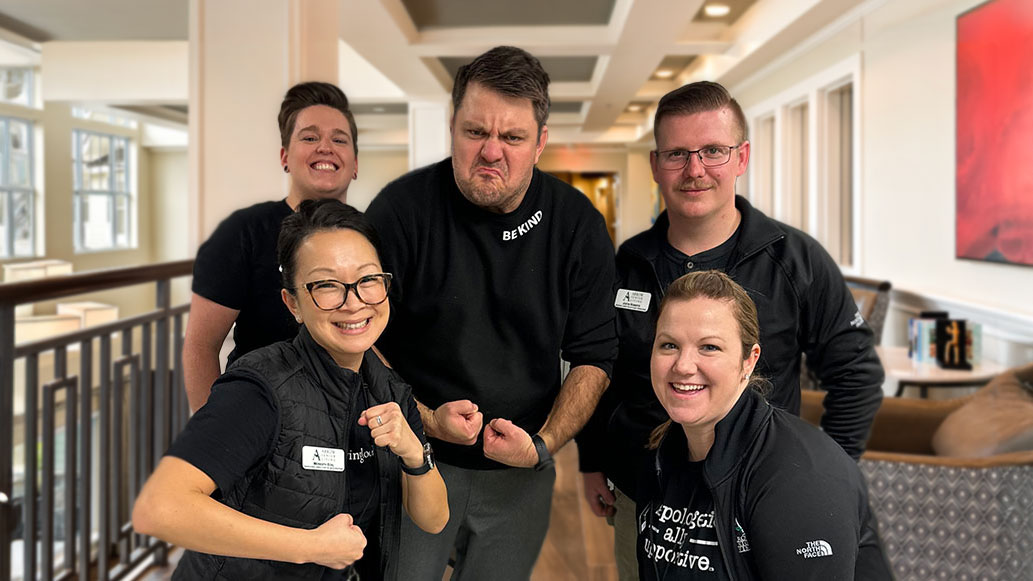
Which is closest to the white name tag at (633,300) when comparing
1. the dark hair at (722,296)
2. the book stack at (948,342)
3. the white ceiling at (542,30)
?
the dark hair at (722,296)

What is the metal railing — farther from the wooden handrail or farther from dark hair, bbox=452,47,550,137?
dark hair, bbox=452,47,550,137

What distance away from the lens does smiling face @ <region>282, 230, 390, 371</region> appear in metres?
0.97

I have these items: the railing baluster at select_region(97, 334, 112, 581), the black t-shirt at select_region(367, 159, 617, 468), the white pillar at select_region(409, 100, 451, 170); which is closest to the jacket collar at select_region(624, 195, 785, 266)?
the black t-shirt at select_region(367, 159, 617, 468)

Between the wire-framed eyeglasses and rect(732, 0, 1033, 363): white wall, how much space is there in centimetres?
325

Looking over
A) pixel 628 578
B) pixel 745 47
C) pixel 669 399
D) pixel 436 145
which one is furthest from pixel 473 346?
pixel 436 145

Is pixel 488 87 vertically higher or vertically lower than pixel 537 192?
higher

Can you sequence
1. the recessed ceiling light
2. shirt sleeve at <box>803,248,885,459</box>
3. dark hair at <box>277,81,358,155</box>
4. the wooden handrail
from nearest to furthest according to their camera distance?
dark hair at <box>277,81,358,155</box>
shirt sleeve at <box>803,248,885,459</box>
the wooden handrail
the recessed ceiling light

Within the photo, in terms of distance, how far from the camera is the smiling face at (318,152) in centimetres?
118

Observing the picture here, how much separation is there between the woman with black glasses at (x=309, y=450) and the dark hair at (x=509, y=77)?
0.32 meters

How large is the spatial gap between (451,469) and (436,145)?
9.00 m

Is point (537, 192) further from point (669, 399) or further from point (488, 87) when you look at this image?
point (669, 399)

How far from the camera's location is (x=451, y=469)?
147 centimetres

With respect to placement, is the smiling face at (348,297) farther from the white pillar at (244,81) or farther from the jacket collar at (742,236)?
the white pillar at (244,81)

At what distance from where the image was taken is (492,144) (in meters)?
1.20
